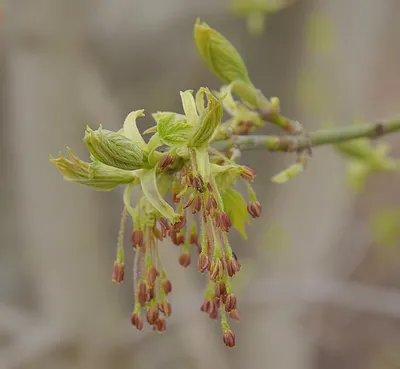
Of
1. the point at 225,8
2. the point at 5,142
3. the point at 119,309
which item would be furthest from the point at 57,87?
the point at 119,309

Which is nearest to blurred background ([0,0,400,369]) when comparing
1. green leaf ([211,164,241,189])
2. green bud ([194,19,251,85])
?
green bud ([194,19,251,85])

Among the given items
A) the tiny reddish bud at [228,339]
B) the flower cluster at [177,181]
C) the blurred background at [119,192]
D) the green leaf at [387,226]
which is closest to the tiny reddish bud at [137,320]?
the flower cluster at [177,181]

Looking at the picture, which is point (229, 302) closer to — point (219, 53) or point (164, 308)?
point (164, 308)

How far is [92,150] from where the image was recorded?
451mm

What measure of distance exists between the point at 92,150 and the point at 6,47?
144cm

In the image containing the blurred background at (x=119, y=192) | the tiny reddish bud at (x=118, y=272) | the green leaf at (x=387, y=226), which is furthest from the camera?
the green leaf at (x=387, y=226)

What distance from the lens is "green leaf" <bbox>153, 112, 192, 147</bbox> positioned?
0.47m

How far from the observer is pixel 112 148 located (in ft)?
1.47

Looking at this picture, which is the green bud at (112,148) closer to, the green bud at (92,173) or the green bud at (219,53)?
the green bud at (92,173)

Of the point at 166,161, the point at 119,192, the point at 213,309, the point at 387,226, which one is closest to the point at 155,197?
the point at 166,161

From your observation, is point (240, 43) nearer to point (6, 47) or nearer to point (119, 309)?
point (6, 47)

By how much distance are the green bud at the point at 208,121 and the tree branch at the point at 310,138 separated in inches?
2.2

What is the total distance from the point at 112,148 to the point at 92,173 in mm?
54

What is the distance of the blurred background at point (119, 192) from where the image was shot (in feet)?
5.39
